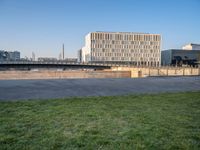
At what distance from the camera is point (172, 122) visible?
560 centimetres

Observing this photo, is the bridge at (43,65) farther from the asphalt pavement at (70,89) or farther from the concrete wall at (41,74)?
the asphalt pavement at (70,89)

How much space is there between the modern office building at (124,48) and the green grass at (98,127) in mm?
112427

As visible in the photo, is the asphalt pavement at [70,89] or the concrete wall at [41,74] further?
the concrete wall at [41,74]

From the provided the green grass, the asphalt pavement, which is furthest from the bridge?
the green grass

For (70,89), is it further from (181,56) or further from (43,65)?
(181,56)

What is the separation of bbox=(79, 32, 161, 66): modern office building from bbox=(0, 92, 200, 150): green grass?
369 ft

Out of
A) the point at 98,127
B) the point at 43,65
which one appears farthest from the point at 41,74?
the point at 43,65

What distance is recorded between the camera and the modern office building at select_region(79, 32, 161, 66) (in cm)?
11919

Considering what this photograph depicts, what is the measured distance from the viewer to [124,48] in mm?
123438

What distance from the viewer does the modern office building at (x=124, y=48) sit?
391 ft

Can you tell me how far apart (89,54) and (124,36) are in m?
23.8

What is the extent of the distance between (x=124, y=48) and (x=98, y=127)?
396 feet

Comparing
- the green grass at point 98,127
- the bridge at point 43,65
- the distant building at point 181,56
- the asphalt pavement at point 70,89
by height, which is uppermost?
the distant building at point 181,56

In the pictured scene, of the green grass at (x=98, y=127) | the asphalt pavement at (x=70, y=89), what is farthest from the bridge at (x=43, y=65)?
the green grass at (x=98, y=127)
